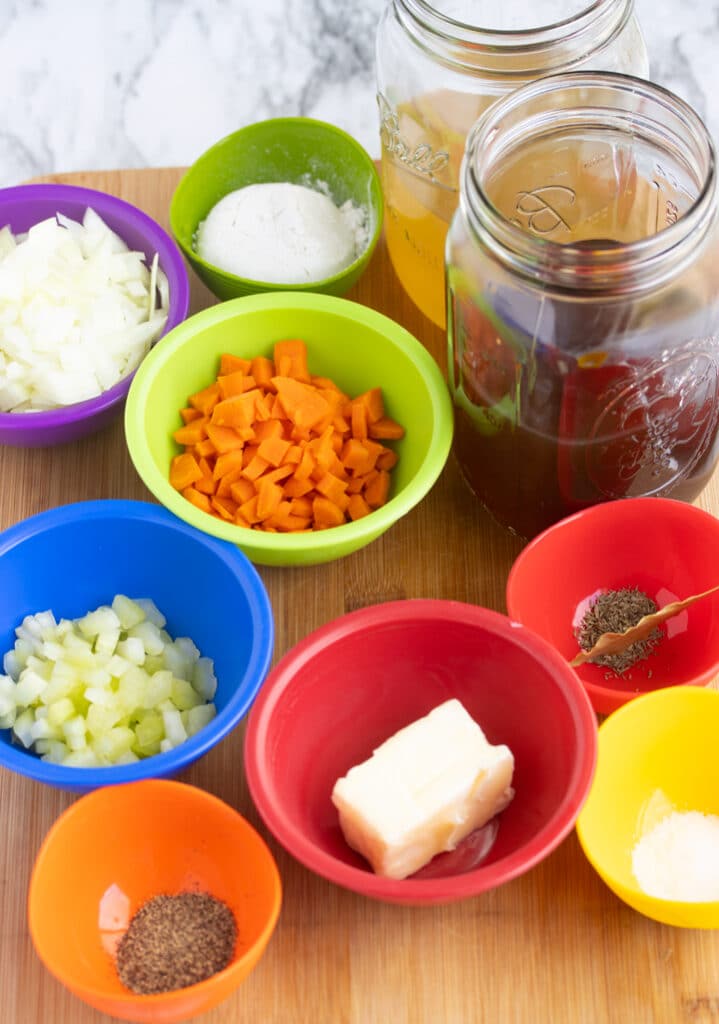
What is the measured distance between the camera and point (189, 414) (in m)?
1.48

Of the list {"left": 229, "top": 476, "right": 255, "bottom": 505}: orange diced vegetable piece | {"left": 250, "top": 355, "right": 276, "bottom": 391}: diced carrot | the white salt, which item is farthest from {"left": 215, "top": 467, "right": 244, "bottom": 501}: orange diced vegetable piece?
the white salt

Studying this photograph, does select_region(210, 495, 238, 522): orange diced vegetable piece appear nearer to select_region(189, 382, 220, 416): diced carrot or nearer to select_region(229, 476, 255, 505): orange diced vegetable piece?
select_region(229, 476, 255, 505): orange diced vegetable piece

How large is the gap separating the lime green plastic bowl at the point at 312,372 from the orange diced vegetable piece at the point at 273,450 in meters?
0.11

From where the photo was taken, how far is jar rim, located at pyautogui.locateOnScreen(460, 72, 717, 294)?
1149 mm

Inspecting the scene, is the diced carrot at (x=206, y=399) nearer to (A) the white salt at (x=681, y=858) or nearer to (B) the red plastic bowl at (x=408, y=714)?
(B) the red plastic bowl at (x=408, y=714)

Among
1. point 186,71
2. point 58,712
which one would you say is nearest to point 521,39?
point 58,712

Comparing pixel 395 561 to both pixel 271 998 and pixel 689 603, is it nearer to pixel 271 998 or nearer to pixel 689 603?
pixel 689 603

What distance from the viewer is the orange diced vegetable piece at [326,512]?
55.7 inches

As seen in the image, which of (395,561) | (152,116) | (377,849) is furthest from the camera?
(152,116)

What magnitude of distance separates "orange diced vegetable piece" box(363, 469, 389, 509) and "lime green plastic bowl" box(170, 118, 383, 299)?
270 millimetres

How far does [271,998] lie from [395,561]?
52cm

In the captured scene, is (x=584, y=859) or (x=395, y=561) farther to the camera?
(x=395, y=561)

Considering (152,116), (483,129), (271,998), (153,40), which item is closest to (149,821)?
(271,998)

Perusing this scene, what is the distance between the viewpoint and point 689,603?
134 centimetres
